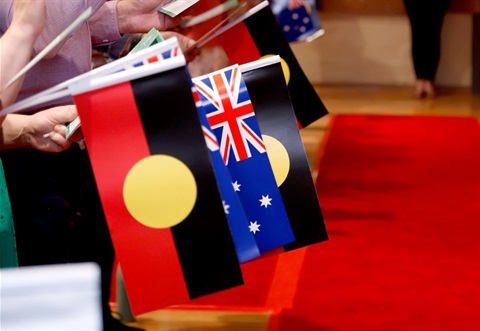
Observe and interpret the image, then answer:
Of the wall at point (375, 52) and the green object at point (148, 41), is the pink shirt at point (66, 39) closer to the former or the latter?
the green object at point (148, 41)

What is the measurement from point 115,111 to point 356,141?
3.46 metres

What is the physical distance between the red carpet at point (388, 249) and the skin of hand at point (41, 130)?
44.6 inches

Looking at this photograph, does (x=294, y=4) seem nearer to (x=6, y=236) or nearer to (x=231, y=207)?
(x=6, y=236)

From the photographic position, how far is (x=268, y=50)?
2455mm

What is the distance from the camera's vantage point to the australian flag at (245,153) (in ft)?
5.20

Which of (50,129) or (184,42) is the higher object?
(50,129)

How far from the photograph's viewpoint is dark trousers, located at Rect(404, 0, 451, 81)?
17.6 ft

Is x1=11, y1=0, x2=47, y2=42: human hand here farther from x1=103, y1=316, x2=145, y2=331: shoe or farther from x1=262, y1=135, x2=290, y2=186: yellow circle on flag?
x1=103, y1=316, x2=145, y2=331: shoe

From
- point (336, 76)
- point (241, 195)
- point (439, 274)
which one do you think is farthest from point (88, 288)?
point (336, 76)

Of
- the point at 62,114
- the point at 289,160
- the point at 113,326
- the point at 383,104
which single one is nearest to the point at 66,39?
the point at 62,114

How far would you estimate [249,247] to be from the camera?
141cm

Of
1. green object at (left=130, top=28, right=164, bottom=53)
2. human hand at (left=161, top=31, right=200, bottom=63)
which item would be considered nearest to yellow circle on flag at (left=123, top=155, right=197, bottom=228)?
green object at (left=130, top=28, right=164, bottom=53)

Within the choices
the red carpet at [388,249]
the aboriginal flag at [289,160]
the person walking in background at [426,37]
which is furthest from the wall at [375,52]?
the aboriginal flag at [289,160]

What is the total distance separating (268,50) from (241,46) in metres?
0.08
